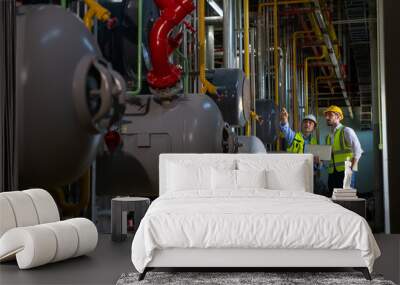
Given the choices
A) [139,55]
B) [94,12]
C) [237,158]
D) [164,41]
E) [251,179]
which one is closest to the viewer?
[251,179]

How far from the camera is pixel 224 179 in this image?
12.2ft

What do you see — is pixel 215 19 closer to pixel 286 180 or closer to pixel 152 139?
pixel 152 139

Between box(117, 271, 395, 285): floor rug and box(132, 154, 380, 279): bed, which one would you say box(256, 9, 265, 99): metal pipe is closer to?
box(132, 154, 380, 279): bed

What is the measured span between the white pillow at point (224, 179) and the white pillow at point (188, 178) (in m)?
0.06

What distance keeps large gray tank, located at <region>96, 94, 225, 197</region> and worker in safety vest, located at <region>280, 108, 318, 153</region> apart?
0.50m

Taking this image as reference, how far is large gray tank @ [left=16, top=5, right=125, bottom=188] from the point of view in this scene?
3436mm

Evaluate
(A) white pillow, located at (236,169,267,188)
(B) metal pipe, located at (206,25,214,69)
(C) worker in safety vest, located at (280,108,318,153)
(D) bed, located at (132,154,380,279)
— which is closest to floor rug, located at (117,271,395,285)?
(D) bed, located at (132,154,380,279)

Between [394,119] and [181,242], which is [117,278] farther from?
[394,119]

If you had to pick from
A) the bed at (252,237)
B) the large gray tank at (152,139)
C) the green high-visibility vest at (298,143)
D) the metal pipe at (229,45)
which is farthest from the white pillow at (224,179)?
the metal pipe at (229,45)

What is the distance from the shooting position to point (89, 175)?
13.7ft

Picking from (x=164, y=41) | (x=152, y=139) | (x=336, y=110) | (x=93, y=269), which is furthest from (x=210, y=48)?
(x=93, y=269)

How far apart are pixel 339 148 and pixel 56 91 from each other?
2.16 m

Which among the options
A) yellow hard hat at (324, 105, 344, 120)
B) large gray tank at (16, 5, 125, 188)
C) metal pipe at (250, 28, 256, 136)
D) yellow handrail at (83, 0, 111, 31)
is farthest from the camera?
metal pipe at (250, 28, 256, 136)

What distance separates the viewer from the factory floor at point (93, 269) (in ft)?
9.16
